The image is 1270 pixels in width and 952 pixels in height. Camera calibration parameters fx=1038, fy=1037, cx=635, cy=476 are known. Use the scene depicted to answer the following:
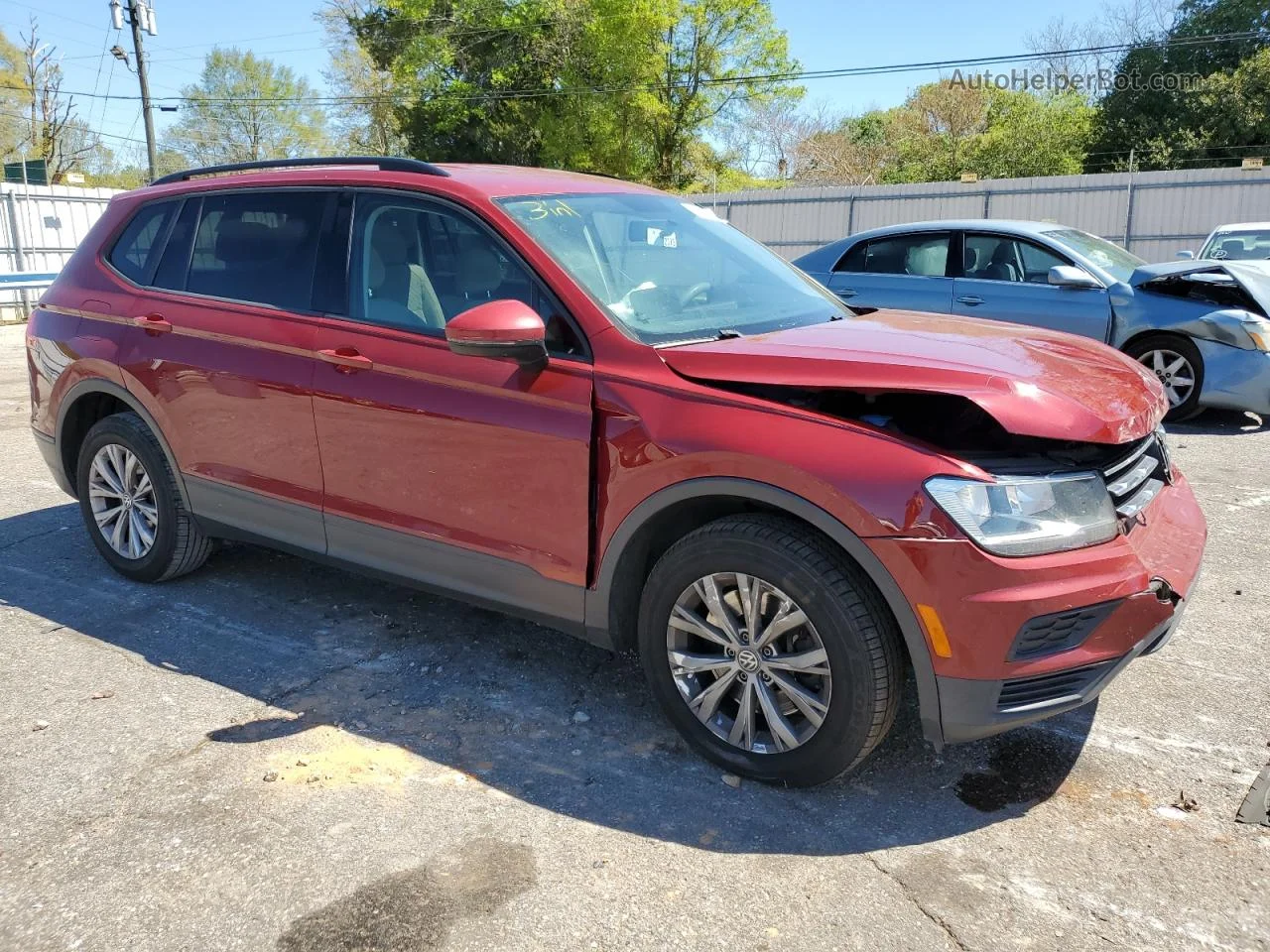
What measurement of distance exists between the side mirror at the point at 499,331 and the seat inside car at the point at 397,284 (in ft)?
1.54

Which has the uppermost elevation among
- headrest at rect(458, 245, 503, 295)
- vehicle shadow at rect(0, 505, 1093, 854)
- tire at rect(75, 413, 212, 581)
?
headrest at rect(458, 245, 503, 295)

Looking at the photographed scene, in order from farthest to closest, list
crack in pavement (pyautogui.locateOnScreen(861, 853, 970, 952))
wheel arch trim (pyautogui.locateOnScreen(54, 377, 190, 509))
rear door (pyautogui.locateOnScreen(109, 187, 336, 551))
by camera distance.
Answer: wheel arch trim (pyautogui.locateOnScreen(54, 377, 190, 509)), rear door (pyautogui.locateOnScreen(109, 187, 336, 551)), crack in pavement (pyautogui.locateOnScreen(861, 853, 970, 952))

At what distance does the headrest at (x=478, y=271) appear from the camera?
3586 mm

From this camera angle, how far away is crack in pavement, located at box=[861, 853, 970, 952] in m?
2.46

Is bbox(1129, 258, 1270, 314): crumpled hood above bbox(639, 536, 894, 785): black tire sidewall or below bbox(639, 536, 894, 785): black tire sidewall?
above

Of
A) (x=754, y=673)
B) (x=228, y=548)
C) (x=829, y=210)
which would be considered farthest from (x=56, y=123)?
(x=754, y=673)

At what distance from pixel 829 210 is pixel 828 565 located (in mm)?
21440

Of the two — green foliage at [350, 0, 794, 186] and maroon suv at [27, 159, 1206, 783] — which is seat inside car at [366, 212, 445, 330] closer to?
maroon suv at [27, 159, 1206, 783]

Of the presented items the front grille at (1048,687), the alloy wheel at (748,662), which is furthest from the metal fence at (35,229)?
the front grille at (1048,687)

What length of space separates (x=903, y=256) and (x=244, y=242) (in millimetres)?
6254

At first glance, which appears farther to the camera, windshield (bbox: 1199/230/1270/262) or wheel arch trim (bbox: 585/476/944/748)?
windshield (bbox: 1199/230/1270/262)

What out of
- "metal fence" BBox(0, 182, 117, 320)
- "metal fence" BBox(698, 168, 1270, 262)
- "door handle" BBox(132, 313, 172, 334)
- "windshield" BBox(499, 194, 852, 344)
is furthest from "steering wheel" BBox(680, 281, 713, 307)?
"metal fence" BBox(0, 182, 117, 320)

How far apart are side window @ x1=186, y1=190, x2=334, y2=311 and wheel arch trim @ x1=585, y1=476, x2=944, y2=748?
1.77 m

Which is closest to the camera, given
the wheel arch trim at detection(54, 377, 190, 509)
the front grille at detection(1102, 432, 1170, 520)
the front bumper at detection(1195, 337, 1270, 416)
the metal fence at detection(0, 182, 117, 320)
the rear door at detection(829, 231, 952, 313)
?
the front grille at detection(1102, 432, 1170, 520)
